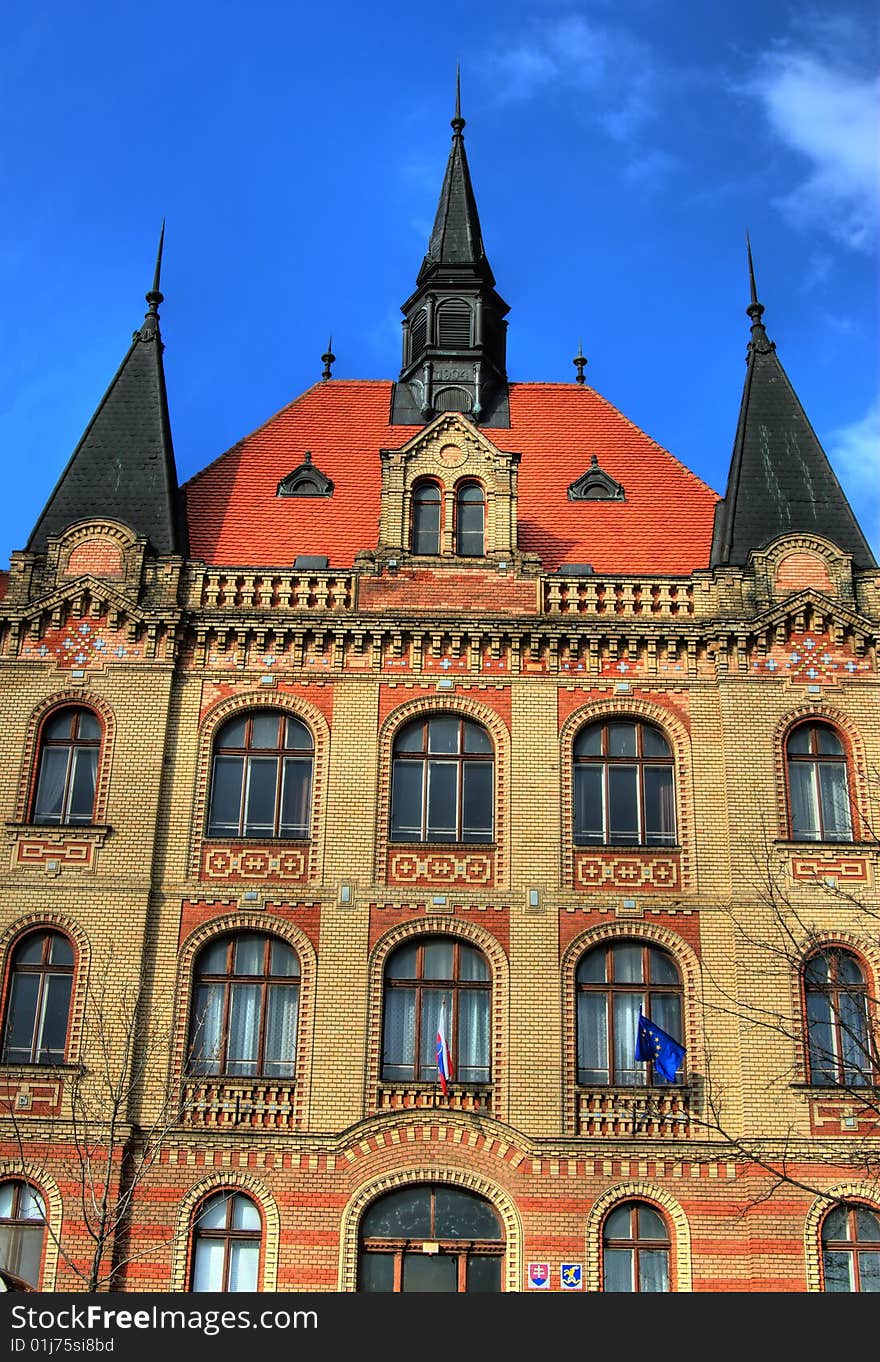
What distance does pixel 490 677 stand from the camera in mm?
28609

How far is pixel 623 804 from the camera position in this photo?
2791cm

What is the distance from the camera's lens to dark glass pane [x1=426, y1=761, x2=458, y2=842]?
27578 millimetres

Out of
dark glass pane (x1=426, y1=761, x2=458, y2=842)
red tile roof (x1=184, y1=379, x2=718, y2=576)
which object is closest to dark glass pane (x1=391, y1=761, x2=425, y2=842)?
dark glass pane (x1=426, y1=761, x2=458, y2=842)

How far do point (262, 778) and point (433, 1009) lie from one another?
481 centimetres

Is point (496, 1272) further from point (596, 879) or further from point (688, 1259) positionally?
point (596, 879)

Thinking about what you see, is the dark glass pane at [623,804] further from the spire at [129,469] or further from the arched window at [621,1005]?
the spire at [129,469]

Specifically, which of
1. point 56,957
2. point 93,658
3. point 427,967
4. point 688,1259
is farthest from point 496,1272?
point 93,658

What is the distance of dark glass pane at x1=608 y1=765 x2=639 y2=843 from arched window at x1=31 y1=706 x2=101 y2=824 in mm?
8573

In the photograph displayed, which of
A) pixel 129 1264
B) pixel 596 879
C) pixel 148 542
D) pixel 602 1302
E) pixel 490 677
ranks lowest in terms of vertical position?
pixel 602 1302

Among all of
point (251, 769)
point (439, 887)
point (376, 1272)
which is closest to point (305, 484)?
point (251, 769)

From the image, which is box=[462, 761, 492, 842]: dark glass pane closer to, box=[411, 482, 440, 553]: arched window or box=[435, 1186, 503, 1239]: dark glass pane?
box=[411, 482, 440, 553]: arched window

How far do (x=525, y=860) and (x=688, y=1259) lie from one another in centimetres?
654

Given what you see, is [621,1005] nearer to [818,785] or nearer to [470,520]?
[818,785]

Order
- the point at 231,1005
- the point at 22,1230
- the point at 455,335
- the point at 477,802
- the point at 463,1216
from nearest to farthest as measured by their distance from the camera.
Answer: the point at 22,1230, the point at 463,1216, the point at 231,1005, the point at 477,802, the point at 455,335
